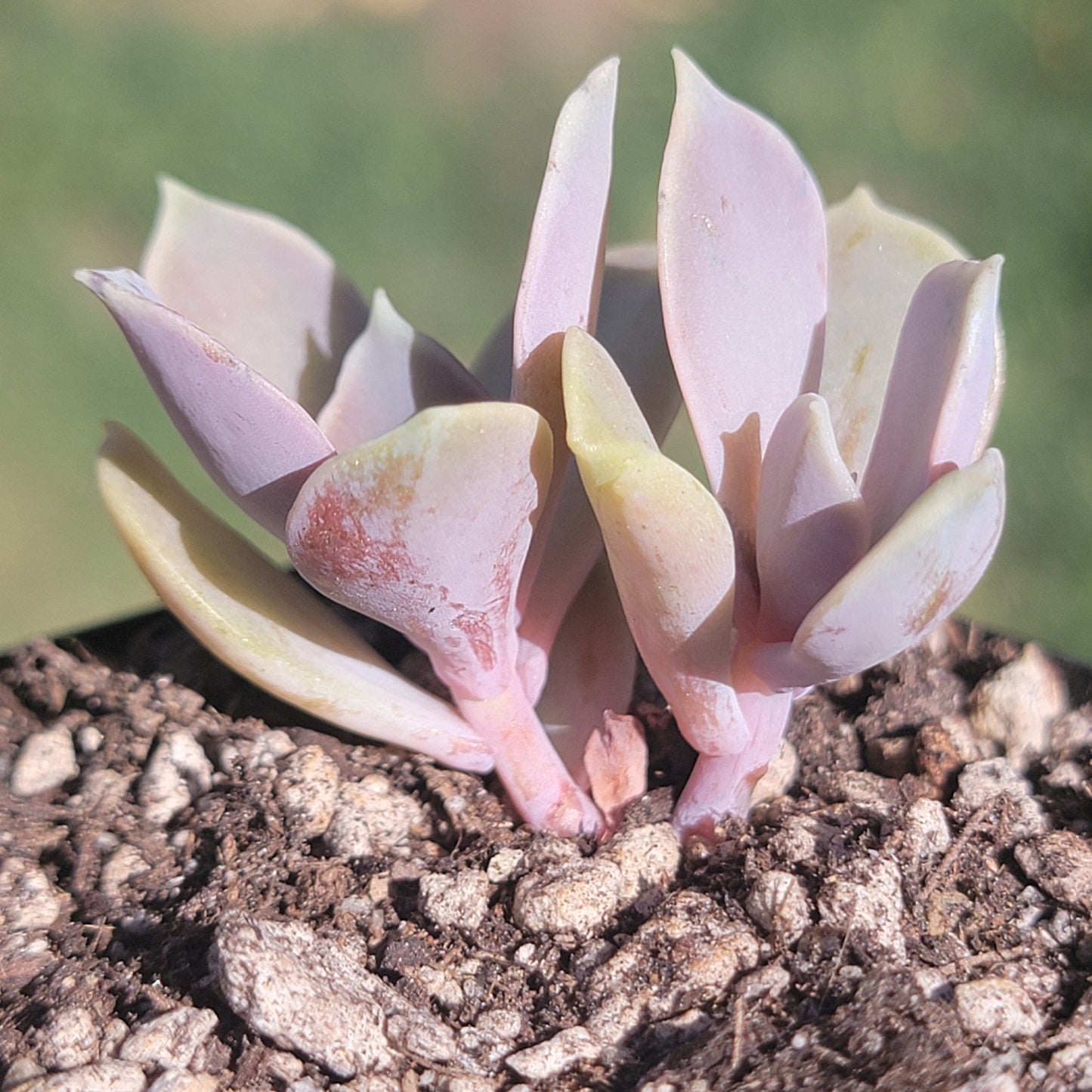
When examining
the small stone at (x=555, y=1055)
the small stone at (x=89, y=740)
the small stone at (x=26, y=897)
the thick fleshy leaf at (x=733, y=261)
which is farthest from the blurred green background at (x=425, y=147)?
the small stone at (x=555, y=1055)

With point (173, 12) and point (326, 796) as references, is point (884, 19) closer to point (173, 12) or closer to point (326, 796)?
point (173, 12)

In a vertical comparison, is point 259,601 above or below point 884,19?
below

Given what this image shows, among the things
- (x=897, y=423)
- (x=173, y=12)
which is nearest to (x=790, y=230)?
(x=897, y=423)

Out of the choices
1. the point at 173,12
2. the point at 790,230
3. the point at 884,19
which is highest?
the point at 884,19

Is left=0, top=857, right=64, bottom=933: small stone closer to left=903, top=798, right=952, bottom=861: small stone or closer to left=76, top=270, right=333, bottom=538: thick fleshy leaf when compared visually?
left=76, top=270, right=333, bottom=538: thick fleshy leaf

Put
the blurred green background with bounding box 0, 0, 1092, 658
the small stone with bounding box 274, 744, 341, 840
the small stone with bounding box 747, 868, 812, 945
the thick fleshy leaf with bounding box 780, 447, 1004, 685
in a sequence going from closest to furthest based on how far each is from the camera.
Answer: the thick fleshy leaf with bounding box 780, 447, 1004, 685 → the small stone with bounding box 747, 868, 812, 945 → the small stone with bounding box 274, 744, 341, 840 → the blurred green background with bounding box 0, 0, 1092, 658

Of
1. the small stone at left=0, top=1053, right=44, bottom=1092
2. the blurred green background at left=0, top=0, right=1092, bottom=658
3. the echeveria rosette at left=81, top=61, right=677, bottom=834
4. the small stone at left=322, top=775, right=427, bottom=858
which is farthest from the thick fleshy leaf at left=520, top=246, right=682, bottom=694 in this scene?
the blurred green background at left=0, top=0, right=1092, bottom=658

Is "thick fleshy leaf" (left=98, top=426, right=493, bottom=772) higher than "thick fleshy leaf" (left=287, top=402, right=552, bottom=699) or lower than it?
lower
